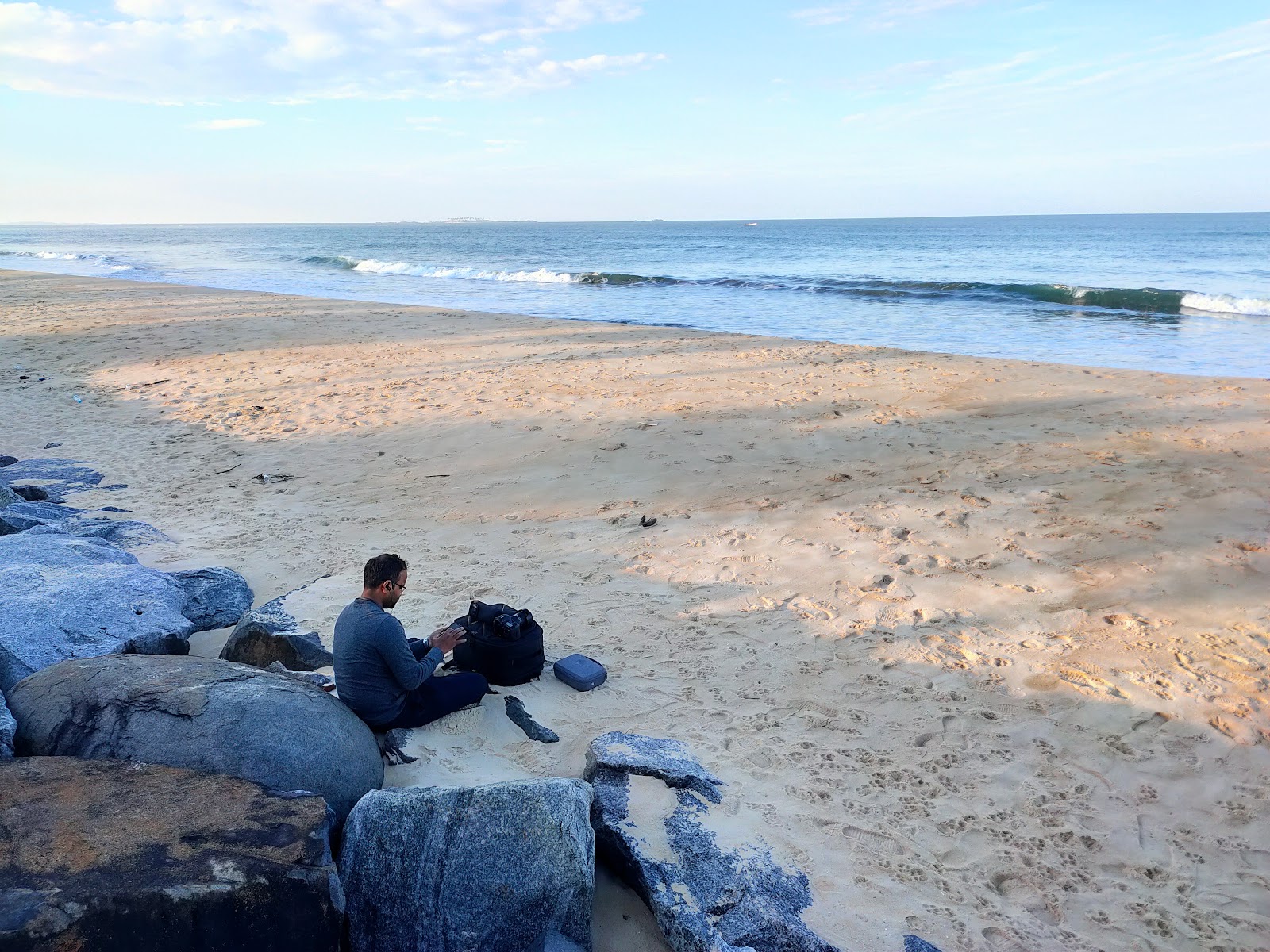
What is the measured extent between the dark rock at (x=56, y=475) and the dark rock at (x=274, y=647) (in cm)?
431

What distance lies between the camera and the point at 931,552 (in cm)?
636

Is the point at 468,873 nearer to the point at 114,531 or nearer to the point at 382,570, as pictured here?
the point at 382,570

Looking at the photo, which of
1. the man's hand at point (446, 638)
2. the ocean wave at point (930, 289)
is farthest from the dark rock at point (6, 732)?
the ocean wave at point (930, 289)

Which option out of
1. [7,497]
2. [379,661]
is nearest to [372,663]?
[379,661]

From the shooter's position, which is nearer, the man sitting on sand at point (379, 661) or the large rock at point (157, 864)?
the large rock at point (157, 864)

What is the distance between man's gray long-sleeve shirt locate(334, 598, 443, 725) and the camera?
3.91m

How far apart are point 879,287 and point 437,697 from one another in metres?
26.7

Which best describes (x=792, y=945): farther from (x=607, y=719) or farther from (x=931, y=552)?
(x=931, y=552)

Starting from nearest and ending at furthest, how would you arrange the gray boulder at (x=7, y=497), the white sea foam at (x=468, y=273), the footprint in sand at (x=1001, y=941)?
the footprint in sand at (x=1001, y=941), the gray boulder at (x=7, y=497), the white sea foam at (x=468, y=273)

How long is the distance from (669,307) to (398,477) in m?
16.6

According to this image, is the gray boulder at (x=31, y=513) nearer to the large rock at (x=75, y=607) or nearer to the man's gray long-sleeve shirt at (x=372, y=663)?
the large rock at (x=75, y=607)

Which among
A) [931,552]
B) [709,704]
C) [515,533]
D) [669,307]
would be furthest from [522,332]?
[709,704]

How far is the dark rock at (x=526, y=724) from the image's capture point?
4164 mm

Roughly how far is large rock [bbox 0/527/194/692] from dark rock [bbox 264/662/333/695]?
70cm
